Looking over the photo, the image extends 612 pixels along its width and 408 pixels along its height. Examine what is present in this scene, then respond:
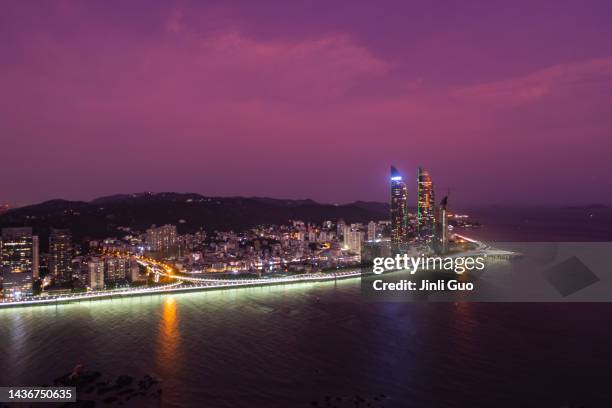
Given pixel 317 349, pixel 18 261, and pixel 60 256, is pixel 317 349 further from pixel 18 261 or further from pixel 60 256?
pixel 60 256

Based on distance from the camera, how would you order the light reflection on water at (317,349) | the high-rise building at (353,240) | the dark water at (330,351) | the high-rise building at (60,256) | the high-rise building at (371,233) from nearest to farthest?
the dark water at (330,351), the light reflection on water at (317,349), the high-rise building at (60,256), the high-rise building at (353,240), the high-rise building at (371,233)

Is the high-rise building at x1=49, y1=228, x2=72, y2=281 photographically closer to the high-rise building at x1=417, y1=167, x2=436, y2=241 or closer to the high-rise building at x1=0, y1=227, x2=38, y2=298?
the high-rise building at x1=0, y1=227, x2=38, y2=298

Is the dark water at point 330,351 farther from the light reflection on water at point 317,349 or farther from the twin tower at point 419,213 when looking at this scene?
the twin tower at point 419,213

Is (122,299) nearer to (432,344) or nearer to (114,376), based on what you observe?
(114,376)

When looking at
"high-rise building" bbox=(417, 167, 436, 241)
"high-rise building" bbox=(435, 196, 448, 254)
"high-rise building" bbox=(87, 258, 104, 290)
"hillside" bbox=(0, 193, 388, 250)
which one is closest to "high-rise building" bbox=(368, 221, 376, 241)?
"high-rise building" bbox=(417, 167, 436, 241)

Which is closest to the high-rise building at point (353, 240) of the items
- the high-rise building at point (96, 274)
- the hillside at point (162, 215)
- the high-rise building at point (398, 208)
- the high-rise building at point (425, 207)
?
the high-rise building at point (398, 208)

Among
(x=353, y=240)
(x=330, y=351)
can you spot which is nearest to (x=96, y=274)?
(x=330, y=351)
